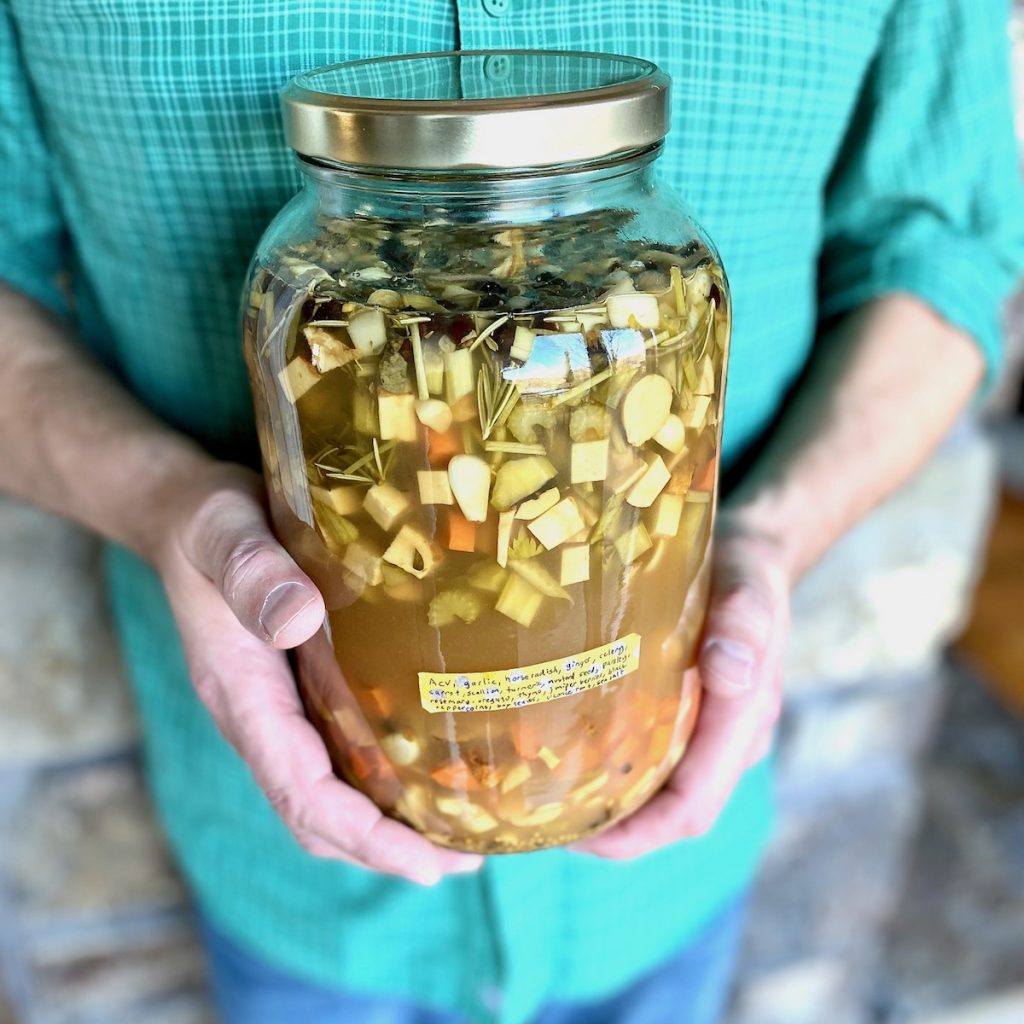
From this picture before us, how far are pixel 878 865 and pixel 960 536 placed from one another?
1.38 ft

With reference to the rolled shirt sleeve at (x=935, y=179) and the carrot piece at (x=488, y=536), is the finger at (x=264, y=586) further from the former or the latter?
the rolled shirt sleeve at (x=935, y=179)

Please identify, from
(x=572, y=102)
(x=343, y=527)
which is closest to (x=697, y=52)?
(x=572, y=102)

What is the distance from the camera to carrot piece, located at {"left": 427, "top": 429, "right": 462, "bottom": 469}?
364 mm

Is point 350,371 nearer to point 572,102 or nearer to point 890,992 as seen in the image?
point 572,102

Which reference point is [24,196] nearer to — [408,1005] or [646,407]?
[646,407]

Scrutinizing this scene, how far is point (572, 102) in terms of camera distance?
0.34m

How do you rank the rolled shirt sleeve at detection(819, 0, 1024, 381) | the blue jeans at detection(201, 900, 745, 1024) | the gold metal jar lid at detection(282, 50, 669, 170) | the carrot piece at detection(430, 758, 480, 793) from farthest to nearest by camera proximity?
the blue jeans at detection(201, 900, 745, 1024)
the rolled shirt sleeve at detection(819, 0, 1024, 381)
the carrot piece at detection(430, 758, 480, 793)
the gold metal jar lid at detection(282, 50, 669, 170)

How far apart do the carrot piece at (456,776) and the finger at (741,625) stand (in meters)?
0.12

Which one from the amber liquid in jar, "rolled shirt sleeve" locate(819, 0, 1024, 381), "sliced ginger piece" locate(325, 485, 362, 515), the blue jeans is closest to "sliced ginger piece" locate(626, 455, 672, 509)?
the amber liquid in jar

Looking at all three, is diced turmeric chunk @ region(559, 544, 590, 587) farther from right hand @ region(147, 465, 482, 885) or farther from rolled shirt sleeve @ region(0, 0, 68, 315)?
rolled shirt sleeve @ region(0, 0, 68, 315)

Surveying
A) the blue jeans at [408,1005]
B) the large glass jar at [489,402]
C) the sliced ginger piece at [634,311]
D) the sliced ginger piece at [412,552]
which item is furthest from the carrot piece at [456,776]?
the blue jeans at [408,1005]

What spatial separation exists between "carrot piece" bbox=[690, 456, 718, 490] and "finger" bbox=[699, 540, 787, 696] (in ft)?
0.22

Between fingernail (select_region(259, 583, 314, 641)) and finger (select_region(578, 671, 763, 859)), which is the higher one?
fingernail (select_region(259, 583, 314, 641))

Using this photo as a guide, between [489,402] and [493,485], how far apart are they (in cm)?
3
